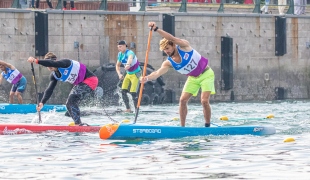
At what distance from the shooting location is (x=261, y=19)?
3550 cm

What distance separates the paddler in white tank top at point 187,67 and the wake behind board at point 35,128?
168cm

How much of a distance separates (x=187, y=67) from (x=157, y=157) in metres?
3.35

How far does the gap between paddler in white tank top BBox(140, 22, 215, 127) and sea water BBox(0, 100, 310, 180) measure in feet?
3.05

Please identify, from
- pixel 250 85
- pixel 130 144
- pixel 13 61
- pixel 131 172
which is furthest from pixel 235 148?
pixel 250 85

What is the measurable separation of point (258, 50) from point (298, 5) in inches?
98.2

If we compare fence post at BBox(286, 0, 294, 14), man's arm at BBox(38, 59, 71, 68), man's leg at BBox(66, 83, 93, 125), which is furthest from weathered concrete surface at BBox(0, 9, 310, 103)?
man's arm at BBox(38, 59, 71, 68)

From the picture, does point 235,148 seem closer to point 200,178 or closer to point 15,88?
point 200,178

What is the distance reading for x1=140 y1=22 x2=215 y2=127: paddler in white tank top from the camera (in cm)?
1689

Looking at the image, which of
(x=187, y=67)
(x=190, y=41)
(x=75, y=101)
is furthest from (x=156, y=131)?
(x=190, y=41)

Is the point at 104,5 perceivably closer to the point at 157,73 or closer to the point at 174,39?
the point at 157,73

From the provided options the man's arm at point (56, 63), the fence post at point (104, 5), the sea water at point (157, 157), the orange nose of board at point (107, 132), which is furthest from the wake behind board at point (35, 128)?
the fence post at point (104, 5)

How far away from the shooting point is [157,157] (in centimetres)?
1432

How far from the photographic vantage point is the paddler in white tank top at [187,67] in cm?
1689

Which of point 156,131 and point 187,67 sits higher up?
point 187,67
